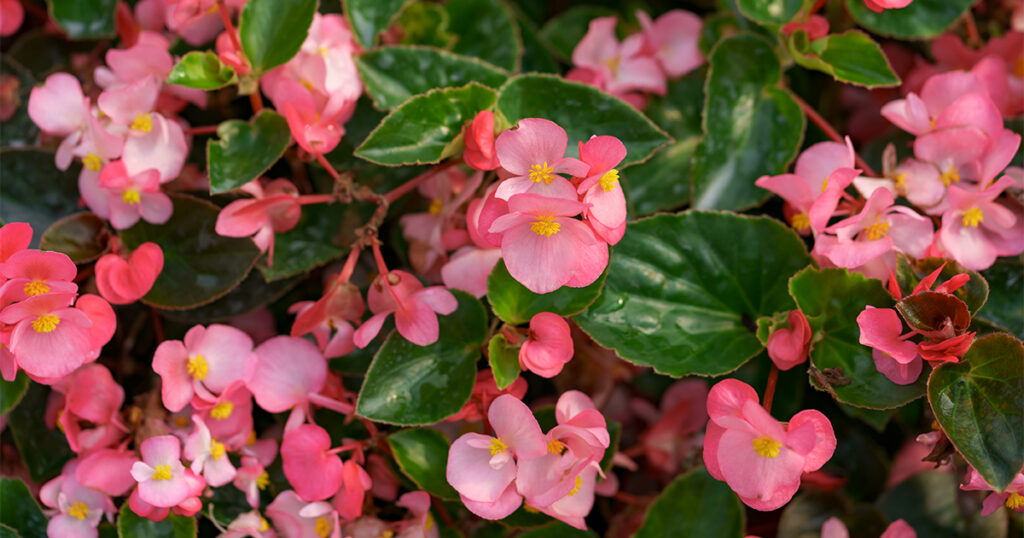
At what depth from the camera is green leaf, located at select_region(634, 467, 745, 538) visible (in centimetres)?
79

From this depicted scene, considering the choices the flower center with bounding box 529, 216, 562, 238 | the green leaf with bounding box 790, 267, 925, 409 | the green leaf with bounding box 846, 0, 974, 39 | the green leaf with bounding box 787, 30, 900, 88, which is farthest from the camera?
the green leaf with bounding box 846, 0, 974, 39

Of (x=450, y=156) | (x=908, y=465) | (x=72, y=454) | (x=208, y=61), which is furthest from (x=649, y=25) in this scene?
(x=72, y=454)

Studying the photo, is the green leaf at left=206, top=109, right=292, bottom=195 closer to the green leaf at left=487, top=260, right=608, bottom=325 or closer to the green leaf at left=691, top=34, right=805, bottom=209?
the green leaf at left=487, top=260, right=608, bottom=325

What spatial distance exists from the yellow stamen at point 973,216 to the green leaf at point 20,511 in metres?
0.97

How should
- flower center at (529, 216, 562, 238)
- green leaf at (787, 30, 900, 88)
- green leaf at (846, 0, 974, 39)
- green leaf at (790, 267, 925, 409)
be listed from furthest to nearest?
green leaf at (846, 0, 974, 39) → green leaf at (787, 30, 900, 88) → green leaf at (790, 267, 925, 409) → flower center at (529, 216, 562, 238)

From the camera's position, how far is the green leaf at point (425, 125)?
2.34ft

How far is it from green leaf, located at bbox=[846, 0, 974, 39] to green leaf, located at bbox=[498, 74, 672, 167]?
355 mm

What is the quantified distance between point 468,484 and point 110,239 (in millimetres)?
454

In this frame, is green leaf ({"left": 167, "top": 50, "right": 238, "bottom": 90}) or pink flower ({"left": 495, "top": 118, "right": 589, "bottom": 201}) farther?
green leaf ({"left": 167, "top": 50, "right": 238, "bottom": 90})

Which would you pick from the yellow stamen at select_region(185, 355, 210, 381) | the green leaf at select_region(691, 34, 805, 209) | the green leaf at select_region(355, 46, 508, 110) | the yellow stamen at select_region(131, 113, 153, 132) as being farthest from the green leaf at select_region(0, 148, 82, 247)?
the green leaf at select_region(691, 34, 805, 209)

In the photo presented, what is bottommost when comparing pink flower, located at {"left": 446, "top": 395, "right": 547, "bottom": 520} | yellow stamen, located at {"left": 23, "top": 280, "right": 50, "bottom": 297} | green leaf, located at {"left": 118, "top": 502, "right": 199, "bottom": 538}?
green leaf, located at {"left": 118, "top": 502, "right": 199, "bottom": 538}

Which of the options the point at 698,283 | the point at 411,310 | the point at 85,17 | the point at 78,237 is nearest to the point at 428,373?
the point at 411,310

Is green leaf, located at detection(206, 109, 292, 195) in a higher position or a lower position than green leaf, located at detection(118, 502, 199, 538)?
higher

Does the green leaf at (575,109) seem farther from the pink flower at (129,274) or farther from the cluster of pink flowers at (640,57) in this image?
the pink flower at (129,274)
